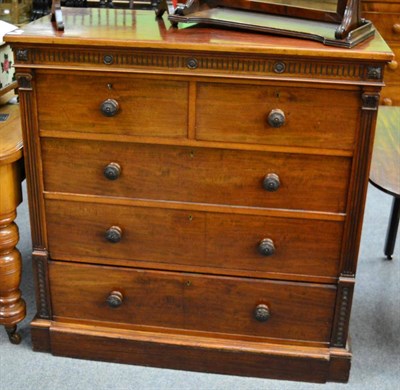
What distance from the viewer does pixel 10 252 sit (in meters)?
1.91

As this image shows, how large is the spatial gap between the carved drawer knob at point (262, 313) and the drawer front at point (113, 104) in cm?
54

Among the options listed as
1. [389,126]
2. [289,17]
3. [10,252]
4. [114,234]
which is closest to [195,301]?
[114,234]

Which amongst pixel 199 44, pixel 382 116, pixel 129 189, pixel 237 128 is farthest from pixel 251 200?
pixel 382 116

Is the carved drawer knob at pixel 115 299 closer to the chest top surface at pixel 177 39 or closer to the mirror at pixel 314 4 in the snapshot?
the chest top surface at pixel 177 39

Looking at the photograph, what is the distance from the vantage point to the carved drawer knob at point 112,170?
1697mm

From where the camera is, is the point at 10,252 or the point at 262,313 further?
the point at 10,252

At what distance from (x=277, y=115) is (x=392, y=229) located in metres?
1.09

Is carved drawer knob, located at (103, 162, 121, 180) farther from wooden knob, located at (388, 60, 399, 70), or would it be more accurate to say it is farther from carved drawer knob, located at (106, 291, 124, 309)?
wooden knob, located at (388, 60, 399, 70)

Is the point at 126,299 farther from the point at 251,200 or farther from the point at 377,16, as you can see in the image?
the point at 377,16

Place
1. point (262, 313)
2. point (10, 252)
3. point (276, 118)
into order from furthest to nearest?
point (10, 252) → point (262, 313) → point (276, 118)

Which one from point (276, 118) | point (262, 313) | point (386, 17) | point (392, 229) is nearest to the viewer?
point (276, 118)

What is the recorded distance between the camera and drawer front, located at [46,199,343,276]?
174 cm

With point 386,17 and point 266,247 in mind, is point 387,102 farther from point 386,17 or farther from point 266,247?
point 266,247

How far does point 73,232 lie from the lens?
1814 millimetres
